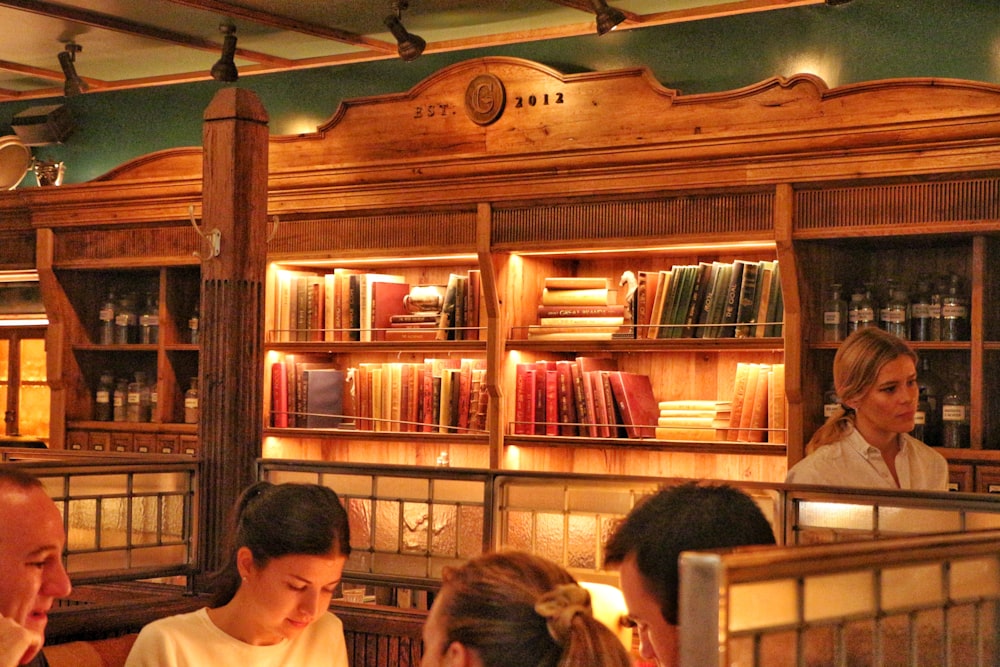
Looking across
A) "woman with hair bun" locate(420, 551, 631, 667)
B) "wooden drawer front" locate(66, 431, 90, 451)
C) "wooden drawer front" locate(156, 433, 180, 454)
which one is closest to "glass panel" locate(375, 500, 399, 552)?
"woman with hair bun" locate(420, 551, 631, 667)

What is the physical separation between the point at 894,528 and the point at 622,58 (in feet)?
11.1

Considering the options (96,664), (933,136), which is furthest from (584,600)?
(933,136)

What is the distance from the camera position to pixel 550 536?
3.09 metres

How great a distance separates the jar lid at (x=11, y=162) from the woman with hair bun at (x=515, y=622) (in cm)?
600

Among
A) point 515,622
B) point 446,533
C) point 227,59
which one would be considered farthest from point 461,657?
point 227,59

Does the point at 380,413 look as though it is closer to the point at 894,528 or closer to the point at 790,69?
the point at 790,69

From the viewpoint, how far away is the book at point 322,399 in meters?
6.04

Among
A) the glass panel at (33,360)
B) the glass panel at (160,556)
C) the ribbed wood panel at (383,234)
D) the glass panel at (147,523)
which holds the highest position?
the ribbed wood panel at (383,234)

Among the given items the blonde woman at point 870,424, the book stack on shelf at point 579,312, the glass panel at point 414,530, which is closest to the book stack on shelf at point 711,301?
the book stack on shelf at point 579,312

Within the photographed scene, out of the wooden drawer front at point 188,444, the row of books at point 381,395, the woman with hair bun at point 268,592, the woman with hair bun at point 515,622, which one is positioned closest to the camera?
the woman with hair bun at point 515,622

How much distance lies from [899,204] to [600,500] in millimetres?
2146

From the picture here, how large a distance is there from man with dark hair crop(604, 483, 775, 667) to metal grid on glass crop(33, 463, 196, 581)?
233cm

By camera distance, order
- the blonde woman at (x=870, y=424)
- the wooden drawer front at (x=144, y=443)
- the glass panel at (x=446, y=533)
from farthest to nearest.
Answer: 1. the wooden drawer front at (x=144, y=443)
2. the glass panel at (x=446, y=533)
3. the blonde woman at (x=870, y=424)

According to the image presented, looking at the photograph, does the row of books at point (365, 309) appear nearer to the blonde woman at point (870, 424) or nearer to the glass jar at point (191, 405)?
the glass jar at point (191, 405)
